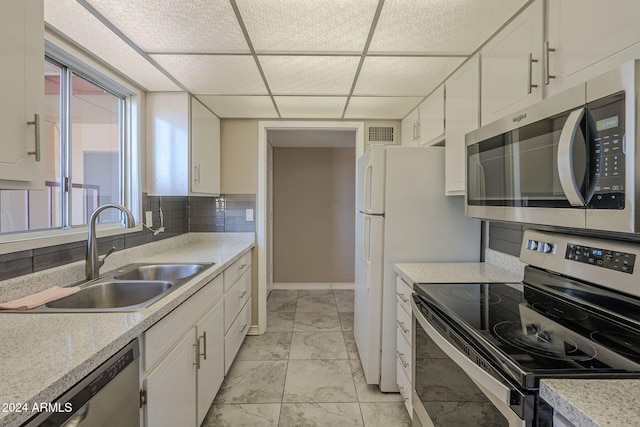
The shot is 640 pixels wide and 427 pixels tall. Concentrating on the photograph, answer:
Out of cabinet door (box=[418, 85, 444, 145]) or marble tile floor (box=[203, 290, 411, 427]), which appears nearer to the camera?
marble tile floor (box=[203, 290, 411, 427])

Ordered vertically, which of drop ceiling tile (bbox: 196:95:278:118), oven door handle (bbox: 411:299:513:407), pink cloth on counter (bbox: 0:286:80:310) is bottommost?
oven door handle (bbox: 411:299:513:407)

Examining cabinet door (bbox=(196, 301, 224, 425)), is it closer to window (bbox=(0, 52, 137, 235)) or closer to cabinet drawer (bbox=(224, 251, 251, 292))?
cabinet drawer (bbox=(224, 251, 251, 292))

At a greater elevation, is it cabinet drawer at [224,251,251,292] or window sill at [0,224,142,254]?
window sill at [0,224,142,254]

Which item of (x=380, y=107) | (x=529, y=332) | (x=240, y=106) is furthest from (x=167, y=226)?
(x=529, y=332)

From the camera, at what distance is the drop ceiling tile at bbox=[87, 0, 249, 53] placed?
128 centimetres

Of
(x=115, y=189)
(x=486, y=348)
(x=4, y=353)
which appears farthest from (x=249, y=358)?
(x=486, y=348)

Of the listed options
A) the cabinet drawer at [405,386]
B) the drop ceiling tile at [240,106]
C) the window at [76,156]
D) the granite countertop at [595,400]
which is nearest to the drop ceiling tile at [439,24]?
the drop ceiling tile at [240,106]

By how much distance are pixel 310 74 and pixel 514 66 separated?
1.15 meters

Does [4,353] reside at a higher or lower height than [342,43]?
lower

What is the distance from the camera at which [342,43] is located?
1.58 m

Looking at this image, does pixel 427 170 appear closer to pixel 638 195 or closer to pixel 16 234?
pixel 638 195

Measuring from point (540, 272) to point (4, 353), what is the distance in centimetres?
190

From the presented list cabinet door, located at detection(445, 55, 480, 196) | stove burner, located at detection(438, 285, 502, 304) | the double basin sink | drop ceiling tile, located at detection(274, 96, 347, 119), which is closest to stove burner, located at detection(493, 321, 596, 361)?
stove burner, located at detection(438, 285, 502, 304)

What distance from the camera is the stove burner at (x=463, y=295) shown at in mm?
1277
